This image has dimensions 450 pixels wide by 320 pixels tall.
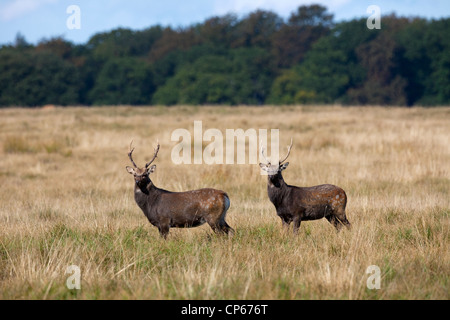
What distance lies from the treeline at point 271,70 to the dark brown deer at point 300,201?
50105 millimetres

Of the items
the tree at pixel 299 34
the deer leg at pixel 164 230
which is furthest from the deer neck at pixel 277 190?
the tree at pixel 299 34

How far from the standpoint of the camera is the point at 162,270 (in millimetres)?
5949

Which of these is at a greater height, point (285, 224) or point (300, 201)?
point (300, 201)

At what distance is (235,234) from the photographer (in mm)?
7449

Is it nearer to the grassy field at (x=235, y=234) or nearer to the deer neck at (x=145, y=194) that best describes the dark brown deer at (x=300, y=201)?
the grassy field at (x=235, y=234)

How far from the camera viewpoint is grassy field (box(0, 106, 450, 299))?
536 cm

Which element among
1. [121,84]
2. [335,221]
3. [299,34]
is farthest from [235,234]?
[299,34]

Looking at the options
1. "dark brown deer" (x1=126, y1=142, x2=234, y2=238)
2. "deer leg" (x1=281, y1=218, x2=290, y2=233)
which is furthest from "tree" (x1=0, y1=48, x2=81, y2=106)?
"deer leg" (x1=281, y1=218, x2=290, y2=233)

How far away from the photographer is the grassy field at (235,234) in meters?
5.36

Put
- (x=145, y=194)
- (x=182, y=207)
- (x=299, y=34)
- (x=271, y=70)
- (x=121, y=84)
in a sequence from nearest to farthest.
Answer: (x=182, y=207), (x=145, y=194), (x=121, y=84), (x=271, y=70), (x=299, y=34)

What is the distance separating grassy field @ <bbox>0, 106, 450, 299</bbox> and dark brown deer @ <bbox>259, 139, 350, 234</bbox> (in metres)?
0.23

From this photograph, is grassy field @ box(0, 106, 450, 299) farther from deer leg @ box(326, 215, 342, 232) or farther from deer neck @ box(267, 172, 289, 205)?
deer neck @ box(267, 172, 289, 205)

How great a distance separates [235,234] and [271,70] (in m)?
58.6

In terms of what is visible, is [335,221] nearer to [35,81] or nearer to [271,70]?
[35,81]
